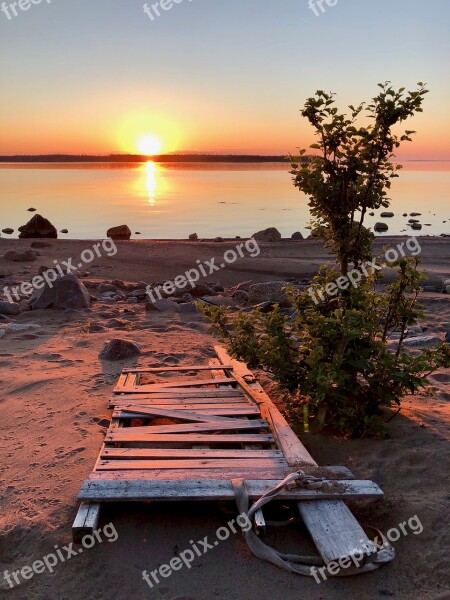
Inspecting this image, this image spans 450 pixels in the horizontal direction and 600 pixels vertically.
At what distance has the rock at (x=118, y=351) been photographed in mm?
6738

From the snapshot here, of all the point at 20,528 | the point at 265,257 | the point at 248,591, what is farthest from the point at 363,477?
the point at 265,257

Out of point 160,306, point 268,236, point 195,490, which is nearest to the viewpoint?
point 195,490

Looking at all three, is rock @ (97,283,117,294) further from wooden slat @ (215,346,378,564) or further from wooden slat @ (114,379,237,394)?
wooden slat @ (215,346,378,564)

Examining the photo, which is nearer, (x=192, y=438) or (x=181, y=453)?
(x=181, y=453)

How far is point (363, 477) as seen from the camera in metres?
4.01

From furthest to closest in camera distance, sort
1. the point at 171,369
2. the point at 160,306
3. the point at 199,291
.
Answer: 1. the point at 199,291
2. the point at 160,306
3. the point at 171,369

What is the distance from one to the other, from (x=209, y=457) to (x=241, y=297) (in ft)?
20.5

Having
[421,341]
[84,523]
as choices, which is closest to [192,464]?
[84,523]

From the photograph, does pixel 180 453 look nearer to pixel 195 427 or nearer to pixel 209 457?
pixel 209 457

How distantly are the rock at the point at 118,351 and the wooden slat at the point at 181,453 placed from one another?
8.54ft

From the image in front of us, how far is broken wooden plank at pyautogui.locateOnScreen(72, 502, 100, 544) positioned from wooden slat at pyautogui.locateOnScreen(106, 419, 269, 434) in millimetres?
1070

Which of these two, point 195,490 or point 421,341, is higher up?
point 195,490

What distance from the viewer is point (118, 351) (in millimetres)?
6754

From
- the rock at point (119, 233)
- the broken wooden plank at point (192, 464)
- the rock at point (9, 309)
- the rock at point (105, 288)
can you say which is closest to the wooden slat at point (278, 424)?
the broken wooden plank at point (192, 464)
